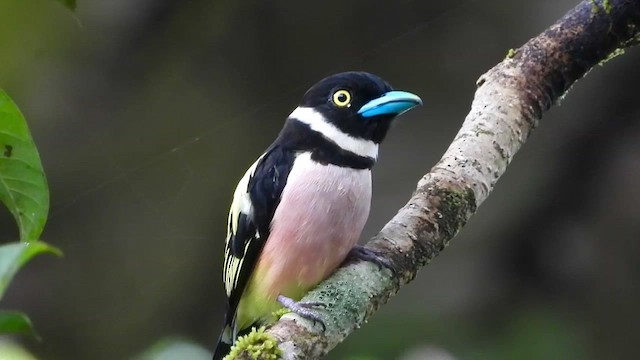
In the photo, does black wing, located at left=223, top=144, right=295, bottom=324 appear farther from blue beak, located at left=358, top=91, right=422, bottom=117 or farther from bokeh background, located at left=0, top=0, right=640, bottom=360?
bokeh background, located at left=0, top=0, right=640, bottom=360

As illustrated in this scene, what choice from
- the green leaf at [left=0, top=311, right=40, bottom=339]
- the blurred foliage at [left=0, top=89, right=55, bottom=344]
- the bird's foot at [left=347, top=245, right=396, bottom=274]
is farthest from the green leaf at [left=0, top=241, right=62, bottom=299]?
the bird's foot at [left=347, top=245, right=396, bottom=274]

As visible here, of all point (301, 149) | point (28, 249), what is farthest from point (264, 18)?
point (28, 249)

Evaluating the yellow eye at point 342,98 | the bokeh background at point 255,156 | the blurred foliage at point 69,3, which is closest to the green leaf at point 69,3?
the blurred foliage at point 69,3

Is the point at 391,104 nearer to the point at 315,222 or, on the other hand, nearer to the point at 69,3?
the point at 315,222

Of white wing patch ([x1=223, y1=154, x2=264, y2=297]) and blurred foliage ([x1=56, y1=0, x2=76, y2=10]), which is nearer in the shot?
blurred foliage ([x1=56, y1=0, x2=76, y2=10])

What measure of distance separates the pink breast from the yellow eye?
0.16 metres

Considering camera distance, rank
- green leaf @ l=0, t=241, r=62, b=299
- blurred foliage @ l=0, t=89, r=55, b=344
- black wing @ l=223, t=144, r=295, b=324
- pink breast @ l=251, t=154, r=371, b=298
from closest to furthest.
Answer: green leaf @ l=0, t=241, r=62, b=299 < blurred foliage @ l=0, t=89, r=55, b=344 < pink breast @ l=251, t=154, r=371, b=298 < black wing @ l=223, t=144, r=295, b=324

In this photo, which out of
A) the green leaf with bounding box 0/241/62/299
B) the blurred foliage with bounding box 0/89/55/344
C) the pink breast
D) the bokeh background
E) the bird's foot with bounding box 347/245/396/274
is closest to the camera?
the green leaf with bounding box 0/241/62/299

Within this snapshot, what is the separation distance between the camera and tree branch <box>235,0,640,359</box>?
1.36 m

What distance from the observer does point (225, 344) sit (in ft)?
5.97

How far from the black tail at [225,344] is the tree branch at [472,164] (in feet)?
1.30

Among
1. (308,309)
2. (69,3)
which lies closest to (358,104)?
(308,309)

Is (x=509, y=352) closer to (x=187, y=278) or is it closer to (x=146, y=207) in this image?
(x=187, y=278)

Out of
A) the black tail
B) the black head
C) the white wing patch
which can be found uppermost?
the black head
